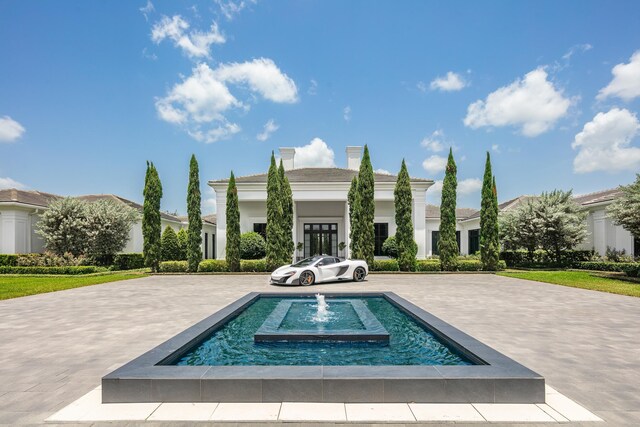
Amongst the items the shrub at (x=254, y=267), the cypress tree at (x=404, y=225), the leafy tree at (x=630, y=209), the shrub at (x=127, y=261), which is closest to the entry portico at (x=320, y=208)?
the shrub at (x=254, y=267)

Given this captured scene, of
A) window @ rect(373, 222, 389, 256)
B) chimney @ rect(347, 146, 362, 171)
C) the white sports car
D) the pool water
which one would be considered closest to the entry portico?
window @ rect(373, 222, 389, 256)

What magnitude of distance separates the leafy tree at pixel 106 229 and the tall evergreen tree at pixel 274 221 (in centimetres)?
1091

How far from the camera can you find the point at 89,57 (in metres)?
13.4

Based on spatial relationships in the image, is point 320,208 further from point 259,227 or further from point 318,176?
point 259,227

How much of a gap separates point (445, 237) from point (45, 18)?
20.7 metres

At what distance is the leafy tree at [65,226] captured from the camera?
23062 millimetres

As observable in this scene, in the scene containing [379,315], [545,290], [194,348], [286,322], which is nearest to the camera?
[194,348]

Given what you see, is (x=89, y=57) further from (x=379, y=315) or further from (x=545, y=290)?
(x=545, y=290)

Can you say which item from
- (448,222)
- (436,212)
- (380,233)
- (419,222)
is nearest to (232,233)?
(380,233)

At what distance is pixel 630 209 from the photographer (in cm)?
1609

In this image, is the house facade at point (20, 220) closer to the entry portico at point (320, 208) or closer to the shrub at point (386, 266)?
the entry portico at point (320, 208)

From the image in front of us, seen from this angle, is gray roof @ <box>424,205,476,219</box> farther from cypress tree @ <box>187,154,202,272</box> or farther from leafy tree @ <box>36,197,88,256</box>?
leafy tree @ <box>36,197,88,256</box>

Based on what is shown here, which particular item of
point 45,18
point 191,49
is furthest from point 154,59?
point 45,18

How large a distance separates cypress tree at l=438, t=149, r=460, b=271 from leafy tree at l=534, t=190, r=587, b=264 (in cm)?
619
